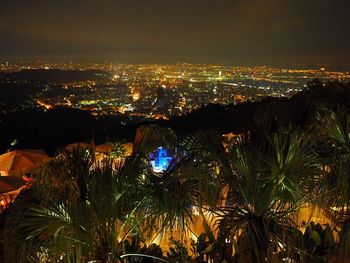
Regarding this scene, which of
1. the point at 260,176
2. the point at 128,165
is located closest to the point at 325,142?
the point at 260,176

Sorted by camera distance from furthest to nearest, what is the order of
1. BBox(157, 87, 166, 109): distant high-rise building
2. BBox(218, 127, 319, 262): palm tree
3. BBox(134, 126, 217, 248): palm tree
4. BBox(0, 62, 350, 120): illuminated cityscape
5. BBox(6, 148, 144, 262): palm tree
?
BBox(157, 87, 166, 109): distant high-rise building < BBox(0, 62, 350, 120): illuminated cityscape < BBox(218, 127, 319, 262): palm tree < BBox(134, 126, 217, 248): palm tree < BBox(6, 148, 144, 262): palm tree

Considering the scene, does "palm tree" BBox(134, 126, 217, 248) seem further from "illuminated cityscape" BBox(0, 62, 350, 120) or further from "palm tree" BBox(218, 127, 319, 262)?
"illuminated cityscape" BBox(0, 62, 350, 120)

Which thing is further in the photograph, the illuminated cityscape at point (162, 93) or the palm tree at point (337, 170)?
the illuminated cityscape at point (162, 93)

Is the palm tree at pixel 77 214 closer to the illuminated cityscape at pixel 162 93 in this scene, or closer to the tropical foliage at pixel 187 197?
the tropical foliage at pixel 187 197

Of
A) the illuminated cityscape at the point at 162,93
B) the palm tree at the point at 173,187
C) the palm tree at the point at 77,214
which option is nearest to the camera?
the palm tree at the point at 77,214

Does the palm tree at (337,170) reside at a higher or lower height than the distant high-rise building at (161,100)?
higher

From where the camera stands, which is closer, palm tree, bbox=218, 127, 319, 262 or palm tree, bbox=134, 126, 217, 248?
Result: palm tree, bbox=134, 126, 217, 248

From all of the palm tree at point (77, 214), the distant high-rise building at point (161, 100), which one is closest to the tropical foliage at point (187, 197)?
the palm tree at point (77, 214)

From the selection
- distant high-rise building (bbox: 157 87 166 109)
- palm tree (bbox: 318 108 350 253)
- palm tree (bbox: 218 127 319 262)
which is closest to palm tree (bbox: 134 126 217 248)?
palm tree (bbox: 218 127 319 262)

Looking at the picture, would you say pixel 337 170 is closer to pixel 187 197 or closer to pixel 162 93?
pixel 187 197

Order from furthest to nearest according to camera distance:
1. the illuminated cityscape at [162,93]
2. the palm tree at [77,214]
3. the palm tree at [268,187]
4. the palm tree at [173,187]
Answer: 1. the illuminated cityscape at [162,93]
2. the palm tree at [268,187]
3. the palm tree at [173,187]
4. the palm tree at [77,214]

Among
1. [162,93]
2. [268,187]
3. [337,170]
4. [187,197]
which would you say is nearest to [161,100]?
[162,93]

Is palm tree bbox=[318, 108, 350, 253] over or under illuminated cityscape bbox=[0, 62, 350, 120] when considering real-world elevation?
over
